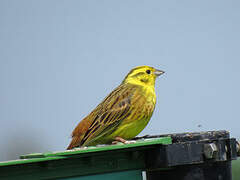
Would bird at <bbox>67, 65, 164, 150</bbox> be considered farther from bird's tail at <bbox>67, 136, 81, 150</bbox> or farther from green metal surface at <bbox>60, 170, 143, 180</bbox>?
green metal surface at <bbox>60, 170, 143, 180</bbox>

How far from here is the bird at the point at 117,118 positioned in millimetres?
7010

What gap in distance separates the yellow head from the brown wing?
1.41 ft

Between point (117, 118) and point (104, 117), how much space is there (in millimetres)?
211

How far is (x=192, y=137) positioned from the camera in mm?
5176

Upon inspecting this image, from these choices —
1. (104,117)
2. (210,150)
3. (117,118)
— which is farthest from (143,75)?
(210,150)

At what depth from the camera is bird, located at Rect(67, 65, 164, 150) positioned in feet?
23.0

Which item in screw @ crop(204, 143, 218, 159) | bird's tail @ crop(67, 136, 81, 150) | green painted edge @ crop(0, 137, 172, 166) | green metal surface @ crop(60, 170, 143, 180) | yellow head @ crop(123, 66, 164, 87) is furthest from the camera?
yellow head @ crop(123, 66, 164, 87)

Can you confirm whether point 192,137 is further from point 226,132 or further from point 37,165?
point 37,165

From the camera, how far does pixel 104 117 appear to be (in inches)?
289

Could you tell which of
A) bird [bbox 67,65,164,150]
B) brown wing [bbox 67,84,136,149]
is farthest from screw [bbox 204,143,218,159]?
brown wing [bbox 67,84,136,149]

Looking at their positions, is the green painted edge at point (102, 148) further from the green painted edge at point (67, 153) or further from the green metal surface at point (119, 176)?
the green metal surface at point (119, 176)

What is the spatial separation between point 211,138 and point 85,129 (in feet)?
8.01

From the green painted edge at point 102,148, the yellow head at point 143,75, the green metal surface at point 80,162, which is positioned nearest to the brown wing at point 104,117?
the yellow head at point 143,75

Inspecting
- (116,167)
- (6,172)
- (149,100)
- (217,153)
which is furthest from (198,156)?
(149,100)
